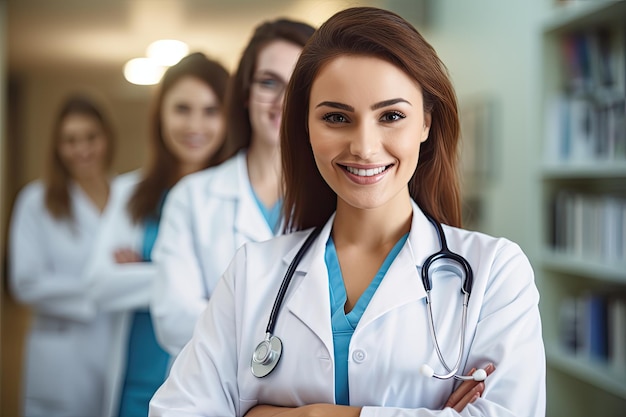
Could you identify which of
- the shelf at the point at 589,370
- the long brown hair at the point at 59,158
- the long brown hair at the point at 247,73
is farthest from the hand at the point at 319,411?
the long brown hair at the point at 59,158

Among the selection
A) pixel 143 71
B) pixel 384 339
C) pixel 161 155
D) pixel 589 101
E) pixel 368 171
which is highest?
pixel 143 71

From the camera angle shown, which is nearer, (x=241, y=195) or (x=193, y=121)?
(x=241, y=195)

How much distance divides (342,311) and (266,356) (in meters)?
0.14

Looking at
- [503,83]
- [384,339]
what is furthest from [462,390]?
[503,83]

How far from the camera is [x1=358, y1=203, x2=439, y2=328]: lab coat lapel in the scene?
1.11 m

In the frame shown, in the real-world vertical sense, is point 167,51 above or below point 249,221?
above

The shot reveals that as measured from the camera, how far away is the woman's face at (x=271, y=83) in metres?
1.81

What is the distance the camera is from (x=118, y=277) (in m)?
2.82

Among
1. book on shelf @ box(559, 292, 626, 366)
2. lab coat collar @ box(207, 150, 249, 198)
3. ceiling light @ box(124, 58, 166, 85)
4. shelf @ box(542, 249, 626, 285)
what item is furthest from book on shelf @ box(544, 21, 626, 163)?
ceiling light @ box(124, 58, 166, 85)

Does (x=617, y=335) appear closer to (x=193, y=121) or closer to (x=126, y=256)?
(x=193, y=121)

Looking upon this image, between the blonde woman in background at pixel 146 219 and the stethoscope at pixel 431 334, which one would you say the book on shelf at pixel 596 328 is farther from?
the stethoscope at pixel 431 334

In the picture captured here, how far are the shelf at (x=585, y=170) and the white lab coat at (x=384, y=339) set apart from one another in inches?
63.6

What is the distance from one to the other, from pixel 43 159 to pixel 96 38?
0.58 metres

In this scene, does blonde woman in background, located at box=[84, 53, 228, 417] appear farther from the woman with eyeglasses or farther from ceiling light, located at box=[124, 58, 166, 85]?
the woman with eyeglasses
